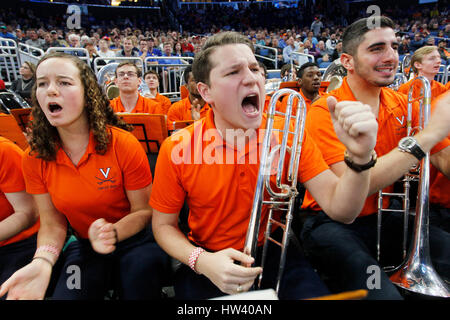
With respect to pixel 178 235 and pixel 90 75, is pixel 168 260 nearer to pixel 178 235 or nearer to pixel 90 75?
pixel 178 235

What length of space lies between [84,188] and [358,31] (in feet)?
6.02

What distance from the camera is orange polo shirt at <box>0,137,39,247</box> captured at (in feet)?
5.31

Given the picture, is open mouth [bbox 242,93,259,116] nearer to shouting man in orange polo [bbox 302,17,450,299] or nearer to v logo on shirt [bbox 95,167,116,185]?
shouting man in orange polo [bbox 302,17,450,299]

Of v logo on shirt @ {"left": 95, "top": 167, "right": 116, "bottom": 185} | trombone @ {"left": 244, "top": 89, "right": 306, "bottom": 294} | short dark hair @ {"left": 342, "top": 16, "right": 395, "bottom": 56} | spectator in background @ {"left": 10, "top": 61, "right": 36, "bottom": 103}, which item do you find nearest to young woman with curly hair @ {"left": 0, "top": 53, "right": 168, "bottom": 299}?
v logo on shirt @ {"left": 95, "top": 167, "right": 116, "bottom": 185}

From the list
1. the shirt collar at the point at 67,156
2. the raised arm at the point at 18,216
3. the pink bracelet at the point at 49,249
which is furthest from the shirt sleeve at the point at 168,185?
the raised arm at the point at 18,216

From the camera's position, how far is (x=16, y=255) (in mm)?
1661

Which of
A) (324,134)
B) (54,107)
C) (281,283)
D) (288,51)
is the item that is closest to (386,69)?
(324,134)

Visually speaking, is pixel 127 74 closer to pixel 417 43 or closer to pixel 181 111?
pixel 181 111

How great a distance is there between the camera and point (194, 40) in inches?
492

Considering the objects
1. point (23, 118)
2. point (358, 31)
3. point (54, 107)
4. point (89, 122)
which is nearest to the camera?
point (54, 107)
